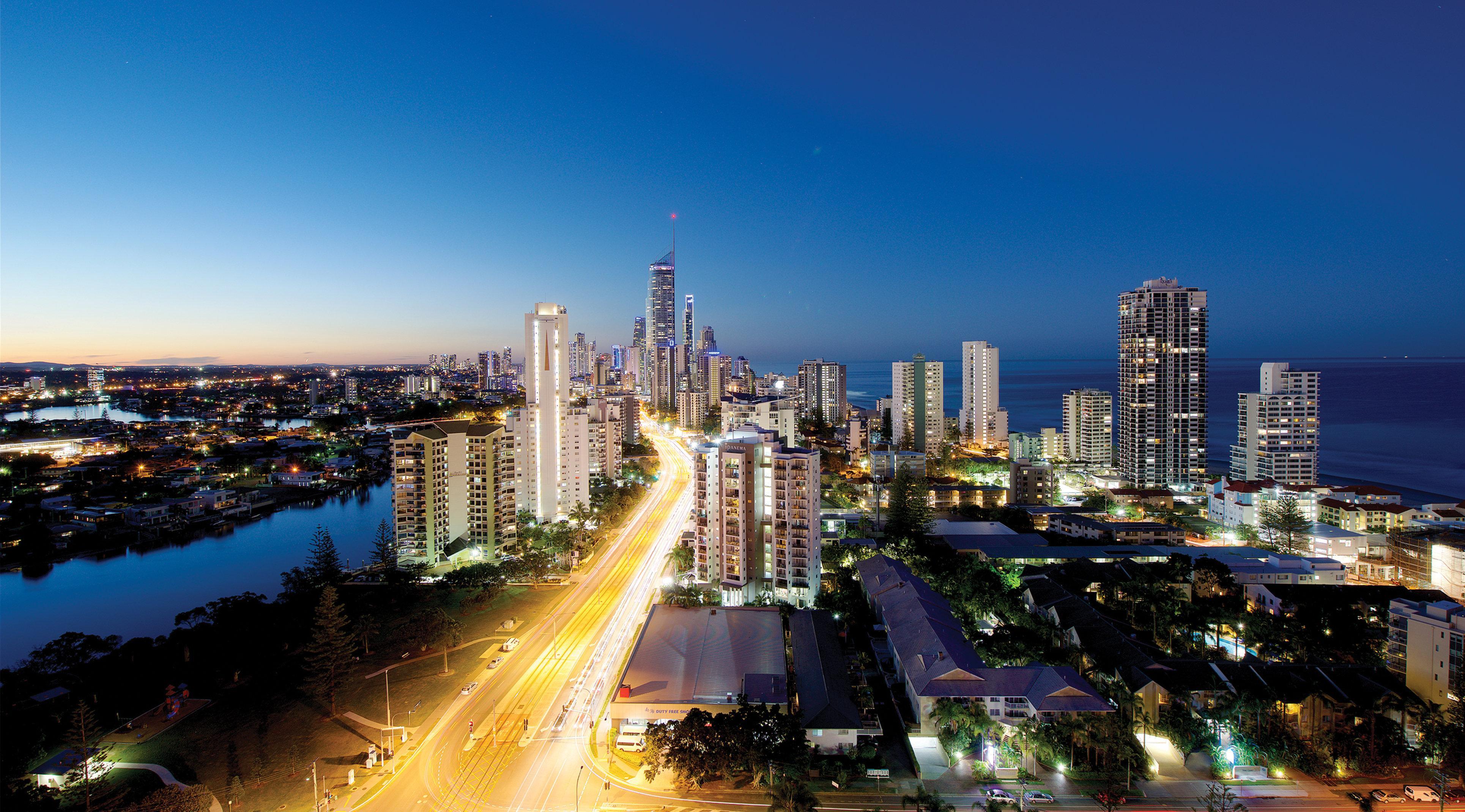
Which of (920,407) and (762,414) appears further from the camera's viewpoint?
(920,407)

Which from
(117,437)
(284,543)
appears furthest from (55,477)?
(284,543)

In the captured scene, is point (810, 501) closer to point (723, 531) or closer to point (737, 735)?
point (723, 531)

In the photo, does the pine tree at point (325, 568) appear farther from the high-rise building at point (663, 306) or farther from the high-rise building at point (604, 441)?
the high-rise building at point (663, 306)

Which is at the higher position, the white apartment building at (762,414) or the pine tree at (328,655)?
the white apartment building at (762,414)

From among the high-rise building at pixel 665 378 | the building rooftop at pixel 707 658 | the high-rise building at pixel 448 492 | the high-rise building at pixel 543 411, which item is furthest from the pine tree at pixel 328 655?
the high-rise building at pixel 665 378

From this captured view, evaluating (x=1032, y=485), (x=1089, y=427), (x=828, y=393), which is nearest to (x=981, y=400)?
(x=1089, y=427)

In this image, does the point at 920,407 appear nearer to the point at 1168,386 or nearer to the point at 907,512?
the point at 1168,386
